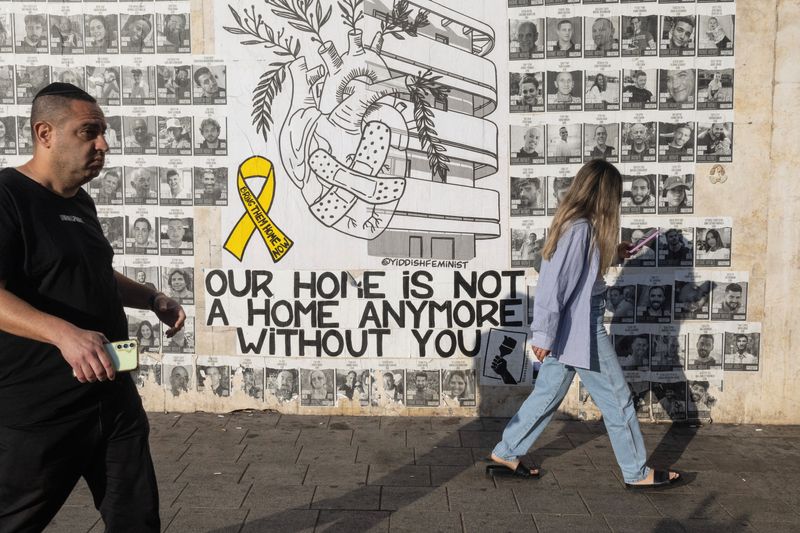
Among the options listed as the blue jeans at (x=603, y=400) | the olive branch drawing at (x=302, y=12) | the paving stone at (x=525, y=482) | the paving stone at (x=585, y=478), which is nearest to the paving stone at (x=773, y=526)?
the blue jeans at (x=603, y=400)

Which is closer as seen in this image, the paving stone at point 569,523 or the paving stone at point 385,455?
the paving stone at point 569,523

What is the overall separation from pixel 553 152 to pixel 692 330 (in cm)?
177

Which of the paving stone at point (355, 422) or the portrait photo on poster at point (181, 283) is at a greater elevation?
the portrait photo on poster at point (181, 283)

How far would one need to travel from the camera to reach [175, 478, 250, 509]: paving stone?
14.4 ft

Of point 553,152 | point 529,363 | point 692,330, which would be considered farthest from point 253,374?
point 692,330

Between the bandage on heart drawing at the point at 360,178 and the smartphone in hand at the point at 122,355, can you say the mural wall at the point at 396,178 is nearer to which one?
the bandage on heart drawing at the point at 360,178

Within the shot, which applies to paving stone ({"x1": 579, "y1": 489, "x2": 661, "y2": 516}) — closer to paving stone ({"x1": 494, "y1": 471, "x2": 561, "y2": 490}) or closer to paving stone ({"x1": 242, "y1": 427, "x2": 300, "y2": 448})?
paving stone ({"x1": 494, "y1": 471, "x2": 561, "y2": 490})

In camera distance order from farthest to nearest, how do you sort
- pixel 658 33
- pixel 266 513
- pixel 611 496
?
pixel 658 33
pixel 611 496
pixel 266 513

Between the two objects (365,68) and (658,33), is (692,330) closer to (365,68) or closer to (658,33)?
(658,33)

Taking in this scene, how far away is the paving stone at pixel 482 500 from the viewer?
14.4 feet

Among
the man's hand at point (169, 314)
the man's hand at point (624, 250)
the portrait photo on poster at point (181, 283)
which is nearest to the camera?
the man's hand at point (169, 314)

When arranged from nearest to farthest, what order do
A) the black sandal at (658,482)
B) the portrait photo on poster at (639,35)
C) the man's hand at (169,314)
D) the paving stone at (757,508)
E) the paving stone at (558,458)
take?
the man's hand at (169,314)
the paving stone at (757,508)
the black sandal at (658,482)
the paving stone at (558,458)
the portrait photo on poster at (639,35)

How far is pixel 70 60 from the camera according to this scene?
237 inches

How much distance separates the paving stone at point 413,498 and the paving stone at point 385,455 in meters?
0.48
